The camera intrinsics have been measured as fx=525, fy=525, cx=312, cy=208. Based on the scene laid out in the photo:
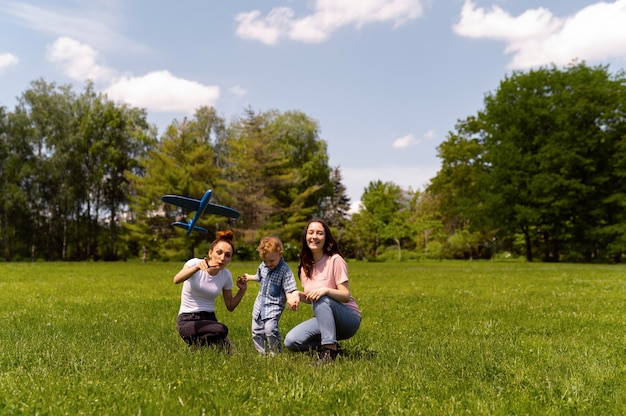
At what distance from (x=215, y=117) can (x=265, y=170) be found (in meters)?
17.9

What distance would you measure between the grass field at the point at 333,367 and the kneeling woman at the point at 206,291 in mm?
304

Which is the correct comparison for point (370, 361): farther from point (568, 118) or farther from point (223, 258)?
point (568, 118)

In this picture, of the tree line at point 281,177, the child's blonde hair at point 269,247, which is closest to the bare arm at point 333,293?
the child's blonde hair at point 269,247

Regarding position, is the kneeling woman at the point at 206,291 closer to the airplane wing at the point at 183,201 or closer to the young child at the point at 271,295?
the young child at the point at 271,295

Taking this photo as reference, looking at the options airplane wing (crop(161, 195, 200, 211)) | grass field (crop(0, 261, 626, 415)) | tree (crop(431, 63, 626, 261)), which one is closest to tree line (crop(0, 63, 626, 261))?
tree (crop(431, 63, 626, 261))

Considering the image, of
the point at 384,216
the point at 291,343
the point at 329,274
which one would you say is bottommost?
the point at 291,343

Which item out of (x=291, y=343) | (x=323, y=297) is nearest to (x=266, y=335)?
(x=291, y=343)

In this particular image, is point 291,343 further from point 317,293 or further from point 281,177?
point 281,177

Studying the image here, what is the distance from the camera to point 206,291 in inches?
290

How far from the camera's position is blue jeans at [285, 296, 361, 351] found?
6777 millimetres

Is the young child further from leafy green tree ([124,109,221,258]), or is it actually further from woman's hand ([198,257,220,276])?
leafy green tree ([124,109,221,258])

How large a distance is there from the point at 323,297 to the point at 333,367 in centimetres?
96

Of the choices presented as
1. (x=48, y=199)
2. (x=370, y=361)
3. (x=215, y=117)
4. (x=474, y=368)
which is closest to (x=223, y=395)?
(x=370, y=361)

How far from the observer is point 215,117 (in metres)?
69.7
